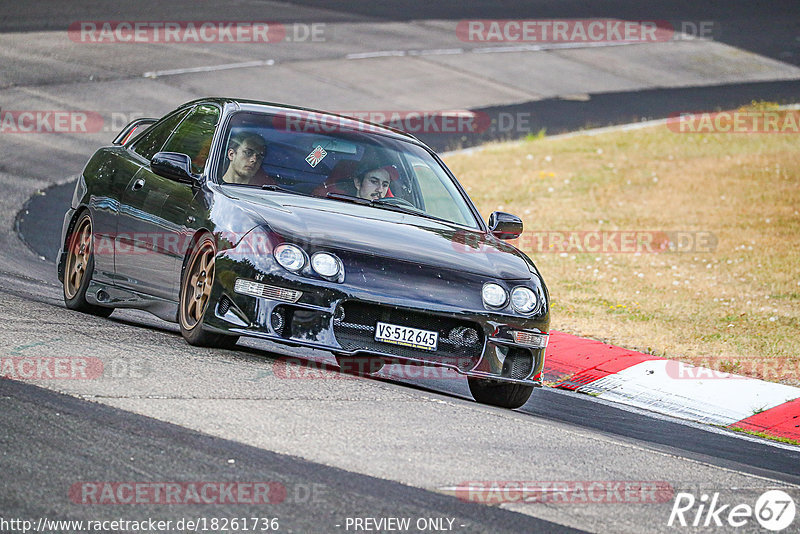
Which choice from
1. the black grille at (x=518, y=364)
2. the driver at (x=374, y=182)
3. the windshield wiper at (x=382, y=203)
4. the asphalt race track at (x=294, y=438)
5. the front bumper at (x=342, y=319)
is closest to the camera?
the asphalt race track at (x=294, y=438)

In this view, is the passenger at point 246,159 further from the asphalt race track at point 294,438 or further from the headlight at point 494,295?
the headlight at point 494,295

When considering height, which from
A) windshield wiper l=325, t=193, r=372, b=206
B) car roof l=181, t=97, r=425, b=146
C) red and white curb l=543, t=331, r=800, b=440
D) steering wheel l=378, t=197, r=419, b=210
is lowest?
red and white curb l=543, t=331, r=800, b=440

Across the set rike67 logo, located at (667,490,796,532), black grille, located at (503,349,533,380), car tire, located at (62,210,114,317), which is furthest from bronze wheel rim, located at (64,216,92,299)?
rike67 logo, located at (667,490,796,532)

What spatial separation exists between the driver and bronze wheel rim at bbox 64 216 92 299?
1.98 m

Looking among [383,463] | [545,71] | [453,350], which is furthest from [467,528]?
[545,71]

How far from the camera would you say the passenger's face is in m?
7.69

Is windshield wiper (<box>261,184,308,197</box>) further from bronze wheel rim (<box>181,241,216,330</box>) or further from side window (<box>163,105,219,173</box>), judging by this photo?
bronze wheel rim (<box>181,241,216,330</box>)

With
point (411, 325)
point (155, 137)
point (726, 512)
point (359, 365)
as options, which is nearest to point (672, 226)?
point (155, 137)

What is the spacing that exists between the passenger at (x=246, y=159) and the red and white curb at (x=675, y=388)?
2888mm

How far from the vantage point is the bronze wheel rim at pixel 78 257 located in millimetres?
8711

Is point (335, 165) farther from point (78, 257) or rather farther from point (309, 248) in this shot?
point (78, 257)

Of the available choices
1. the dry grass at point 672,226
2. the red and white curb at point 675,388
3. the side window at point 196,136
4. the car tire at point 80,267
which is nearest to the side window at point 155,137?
the side window at point 196,136

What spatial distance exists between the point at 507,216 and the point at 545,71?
1888 centimetres

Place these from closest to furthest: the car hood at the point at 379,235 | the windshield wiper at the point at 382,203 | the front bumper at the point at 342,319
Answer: the front bumper at the point at 342,319, the car hood at the point at 379,235, the windshield wiper at the point at 382,203
